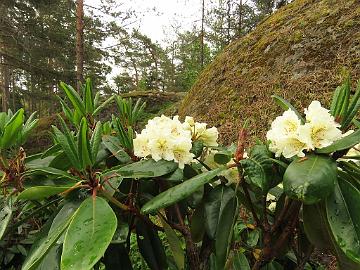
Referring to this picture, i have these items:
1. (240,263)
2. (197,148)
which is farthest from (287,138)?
(240,263)

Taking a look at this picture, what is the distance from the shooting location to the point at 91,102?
48.3 inches

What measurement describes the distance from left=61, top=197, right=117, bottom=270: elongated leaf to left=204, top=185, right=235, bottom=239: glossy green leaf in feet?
0.88

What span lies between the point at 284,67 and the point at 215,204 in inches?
122

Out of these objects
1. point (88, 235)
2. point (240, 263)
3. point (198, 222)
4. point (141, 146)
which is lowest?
point (240, 263)

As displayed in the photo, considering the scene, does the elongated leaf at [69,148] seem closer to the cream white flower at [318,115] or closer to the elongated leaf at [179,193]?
the elongated leaf at [179,193]

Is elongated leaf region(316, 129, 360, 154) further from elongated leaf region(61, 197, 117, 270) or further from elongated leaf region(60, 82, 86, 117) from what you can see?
elongated leaf region(60, 82, 86, 117)

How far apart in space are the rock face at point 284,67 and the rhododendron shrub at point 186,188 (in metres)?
2.13

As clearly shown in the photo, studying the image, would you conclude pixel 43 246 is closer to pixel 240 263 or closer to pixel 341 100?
pixel 240 263

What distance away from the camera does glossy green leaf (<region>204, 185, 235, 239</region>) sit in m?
0.88

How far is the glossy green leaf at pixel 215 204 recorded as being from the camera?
34.7 inches

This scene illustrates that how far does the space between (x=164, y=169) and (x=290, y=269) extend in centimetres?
73

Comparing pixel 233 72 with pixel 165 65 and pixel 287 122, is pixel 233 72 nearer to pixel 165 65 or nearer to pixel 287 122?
pixel 287 122

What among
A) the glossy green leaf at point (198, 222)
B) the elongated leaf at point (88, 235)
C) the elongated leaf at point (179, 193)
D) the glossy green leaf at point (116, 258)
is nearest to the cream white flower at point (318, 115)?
the elongated leaf at point (179, 193)

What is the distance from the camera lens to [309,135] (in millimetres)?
769
